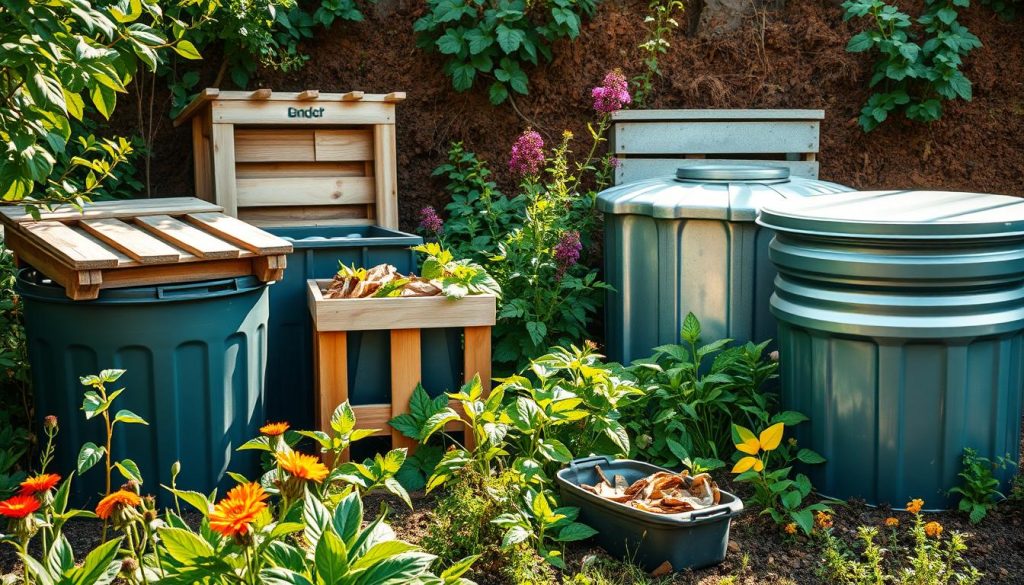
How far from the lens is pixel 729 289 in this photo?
163 inches

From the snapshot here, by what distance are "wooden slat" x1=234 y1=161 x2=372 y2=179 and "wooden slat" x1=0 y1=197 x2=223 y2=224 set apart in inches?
21.1

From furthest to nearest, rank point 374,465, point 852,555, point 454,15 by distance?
1. point 454,15
2. point 852,555
3. point 374,465

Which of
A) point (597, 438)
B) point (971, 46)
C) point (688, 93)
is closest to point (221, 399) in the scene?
point (597, 438)

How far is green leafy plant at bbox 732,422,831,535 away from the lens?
321 centimetres

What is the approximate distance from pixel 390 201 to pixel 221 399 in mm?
1599

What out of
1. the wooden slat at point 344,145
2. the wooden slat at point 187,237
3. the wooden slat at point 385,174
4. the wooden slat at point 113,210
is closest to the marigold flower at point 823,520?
the wooden slat at point 187,237

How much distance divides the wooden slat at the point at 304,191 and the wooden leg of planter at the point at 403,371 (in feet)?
4.13

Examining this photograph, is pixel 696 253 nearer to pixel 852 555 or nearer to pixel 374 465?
pixel 852 555

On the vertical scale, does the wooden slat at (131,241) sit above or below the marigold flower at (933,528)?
above

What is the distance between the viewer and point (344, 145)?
4734mm

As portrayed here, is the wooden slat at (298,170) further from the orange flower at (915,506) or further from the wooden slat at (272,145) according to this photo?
the orange flower at (915,506)

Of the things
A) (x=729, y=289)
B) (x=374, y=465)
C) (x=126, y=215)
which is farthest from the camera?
(x=729, y=289)

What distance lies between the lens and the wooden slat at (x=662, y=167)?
5172mm

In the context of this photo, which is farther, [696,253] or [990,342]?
[696,253]
